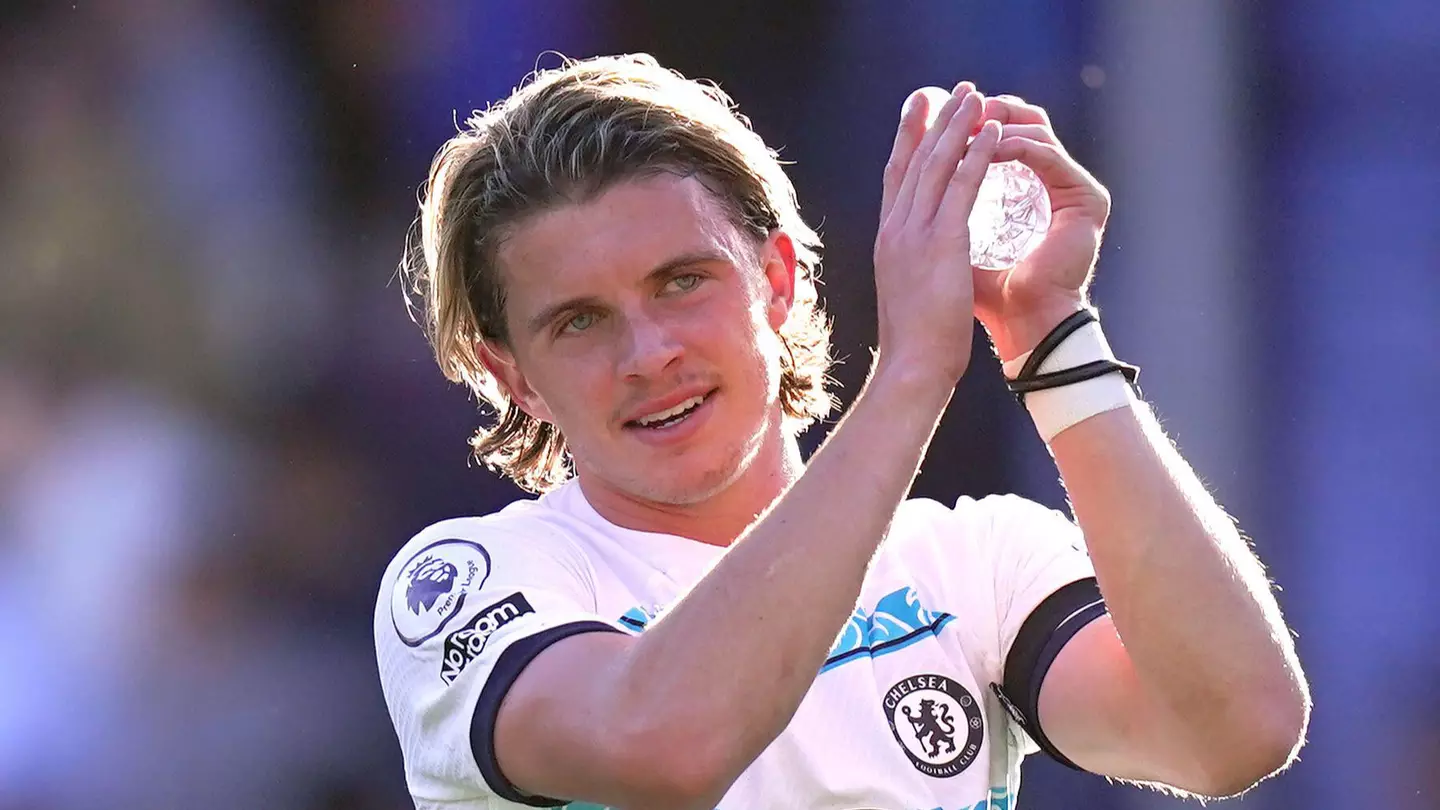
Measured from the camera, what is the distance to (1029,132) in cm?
229

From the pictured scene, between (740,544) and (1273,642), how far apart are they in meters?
0.81

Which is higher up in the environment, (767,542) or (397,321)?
(767,542)

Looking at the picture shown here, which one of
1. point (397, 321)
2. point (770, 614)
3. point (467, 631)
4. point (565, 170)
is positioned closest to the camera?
point (770, 614)

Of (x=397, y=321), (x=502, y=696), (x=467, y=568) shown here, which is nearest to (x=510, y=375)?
(x=467, y=568)

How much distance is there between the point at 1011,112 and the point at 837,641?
2.50ft

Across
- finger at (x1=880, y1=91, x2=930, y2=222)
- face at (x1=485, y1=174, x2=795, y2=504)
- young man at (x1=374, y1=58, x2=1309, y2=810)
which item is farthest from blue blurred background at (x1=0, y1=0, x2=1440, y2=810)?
finger at (x1=880, y1=91, x2=930, y2=222)

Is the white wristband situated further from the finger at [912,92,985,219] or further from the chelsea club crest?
the chelsea club crest

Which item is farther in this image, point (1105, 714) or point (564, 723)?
point (1105, 714)

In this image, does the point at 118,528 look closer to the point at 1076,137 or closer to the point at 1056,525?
the point at 1076,137

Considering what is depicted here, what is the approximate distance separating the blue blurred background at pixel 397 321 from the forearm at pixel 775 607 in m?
2.83

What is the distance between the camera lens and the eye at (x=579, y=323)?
8.60 feet

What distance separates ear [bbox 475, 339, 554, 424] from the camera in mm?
2885

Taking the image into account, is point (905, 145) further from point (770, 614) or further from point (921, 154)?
point (770, 614)

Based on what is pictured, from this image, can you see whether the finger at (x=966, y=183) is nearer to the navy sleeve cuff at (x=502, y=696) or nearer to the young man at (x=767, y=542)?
the young man at (x=767, y=542)
